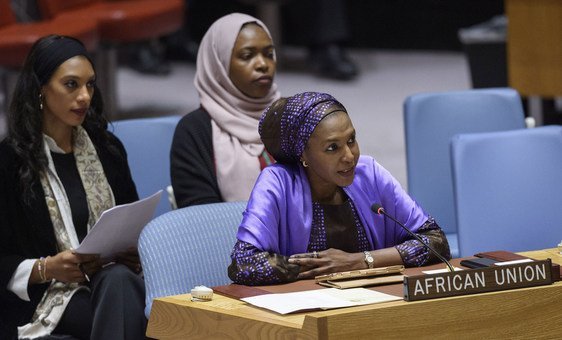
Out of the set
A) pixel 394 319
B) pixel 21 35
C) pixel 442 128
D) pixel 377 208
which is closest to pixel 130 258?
pixel 377 208

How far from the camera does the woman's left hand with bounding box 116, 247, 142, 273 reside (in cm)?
390

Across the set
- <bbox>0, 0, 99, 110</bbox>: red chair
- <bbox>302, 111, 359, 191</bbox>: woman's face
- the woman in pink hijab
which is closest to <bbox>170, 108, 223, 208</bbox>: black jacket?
the woman in pink hijab

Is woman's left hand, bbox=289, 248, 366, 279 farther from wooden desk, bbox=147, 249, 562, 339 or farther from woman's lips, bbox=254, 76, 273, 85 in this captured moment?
woman's lips, bbox=254, 76, 273, 85

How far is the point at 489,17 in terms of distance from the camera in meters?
9.55

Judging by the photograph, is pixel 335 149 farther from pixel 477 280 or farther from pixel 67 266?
pixel 67 266

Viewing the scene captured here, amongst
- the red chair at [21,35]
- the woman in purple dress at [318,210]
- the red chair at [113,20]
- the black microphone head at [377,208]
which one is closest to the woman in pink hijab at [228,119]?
the woman in purple dress at [318,210]

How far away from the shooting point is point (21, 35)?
634 centimetres

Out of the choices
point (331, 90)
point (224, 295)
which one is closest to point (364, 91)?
point (331, 90)

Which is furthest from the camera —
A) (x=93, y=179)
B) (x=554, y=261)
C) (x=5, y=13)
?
(x=5, y=13)

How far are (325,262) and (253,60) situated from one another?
1278mm

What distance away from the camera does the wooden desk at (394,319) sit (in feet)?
9.31

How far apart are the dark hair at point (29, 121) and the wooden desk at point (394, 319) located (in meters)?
0.86

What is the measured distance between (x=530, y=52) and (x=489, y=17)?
104 inches

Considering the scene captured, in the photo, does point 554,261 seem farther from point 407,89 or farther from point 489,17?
point 489,17
